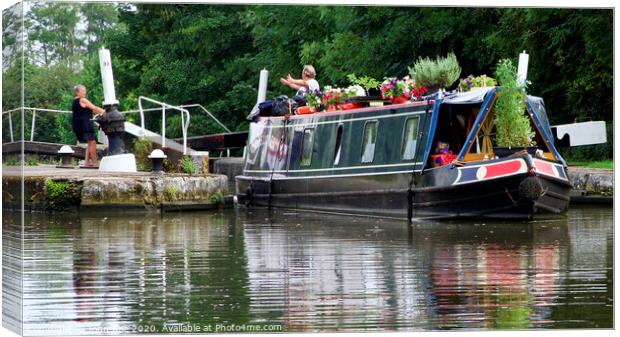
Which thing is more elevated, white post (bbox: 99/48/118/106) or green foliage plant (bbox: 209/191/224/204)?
white post (bbox: 99/48/118/106)

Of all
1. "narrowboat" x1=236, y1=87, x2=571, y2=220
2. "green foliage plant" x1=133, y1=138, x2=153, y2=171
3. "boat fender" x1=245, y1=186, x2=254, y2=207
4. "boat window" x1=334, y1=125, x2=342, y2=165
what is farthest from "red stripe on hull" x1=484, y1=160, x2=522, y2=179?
"boat fender" x1=245, y1=186, x2=254, y2=207

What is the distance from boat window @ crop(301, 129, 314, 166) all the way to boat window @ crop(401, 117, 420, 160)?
109 inches

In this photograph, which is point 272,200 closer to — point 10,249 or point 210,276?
point 210,276

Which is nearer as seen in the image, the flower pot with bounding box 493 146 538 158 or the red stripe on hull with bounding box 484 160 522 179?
the red stripe on hull with bounding box 484 160 522 179

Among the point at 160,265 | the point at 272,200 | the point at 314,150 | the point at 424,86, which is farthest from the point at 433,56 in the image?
the point at 160,265

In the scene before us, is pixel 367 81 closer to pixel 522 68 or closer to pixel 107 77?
pixel 522 68

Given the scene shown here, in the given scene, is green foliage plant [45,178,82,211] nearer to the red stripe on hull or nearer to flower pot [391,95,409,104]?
flower pot [391,95,409,104]

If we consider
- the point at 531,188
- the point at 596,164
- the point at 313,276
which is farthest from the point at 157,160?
the point at 313,276

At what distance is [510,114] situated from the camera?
16219 mm

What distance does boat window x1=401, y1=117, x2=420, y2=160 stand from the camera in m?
17.6

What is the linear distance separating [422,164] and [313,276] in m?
6.41

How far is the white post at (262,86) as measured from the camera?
20.6 m

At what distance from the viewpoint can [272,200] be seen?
21250mm

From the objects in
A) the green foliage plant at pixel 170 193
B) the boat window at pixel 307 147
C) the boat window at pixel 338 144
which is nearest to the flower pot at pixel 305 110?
the boat window at pixel 307 147
